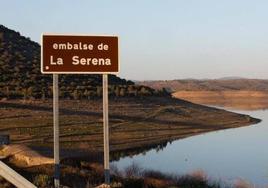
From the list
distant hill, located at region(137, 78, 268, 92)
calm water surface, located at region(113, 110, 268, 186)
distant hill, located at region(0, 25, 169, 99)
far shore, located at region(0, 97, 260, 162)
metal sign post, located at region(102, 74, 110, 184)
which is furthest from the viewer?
distant hill, located at region(137, 78, 268, 92)

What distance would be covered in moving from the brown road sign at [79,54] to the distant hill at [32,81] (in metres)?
28.4

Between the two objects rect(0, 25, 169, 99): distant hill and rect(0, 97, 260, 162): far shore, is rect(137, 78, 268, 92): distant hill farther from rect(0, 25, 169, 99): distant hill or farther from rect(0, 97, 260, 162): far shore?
rect(0, 97, 260, 162): far shore

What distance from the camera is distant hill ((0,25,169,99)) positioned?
42.7 meters

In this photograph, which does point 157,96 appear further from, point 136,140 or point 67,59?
point 67,59

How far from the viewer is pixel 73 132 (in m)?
32.9

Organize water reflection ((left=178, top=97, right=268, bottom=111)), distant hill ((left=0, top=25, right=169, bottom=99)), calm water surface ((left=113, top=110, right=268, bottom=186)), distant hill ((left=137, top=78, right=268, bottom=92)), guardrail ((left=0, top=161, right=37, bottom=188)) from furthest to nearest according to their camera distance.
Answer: distant hill ((left=137, top=78, right=268, bottom=92)) → water reflection ((left=178, top=97, right=268, bottom=111)) → distant hill ((left=0, top=25, right=169, bottom=99)) → calm water surface ((left=113, top=110, right=268, bottom=186)) → guardrail ((left=0, top=161, right=37, bottom=188))

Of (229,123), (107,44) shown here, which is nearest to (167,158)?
(107,44)

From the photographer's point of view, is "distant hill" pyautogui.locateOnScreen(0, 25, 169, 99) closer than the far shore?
No

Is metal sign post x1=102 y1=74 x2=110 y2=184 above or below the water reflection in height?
above

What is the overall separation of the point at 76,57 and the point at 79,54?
80mm

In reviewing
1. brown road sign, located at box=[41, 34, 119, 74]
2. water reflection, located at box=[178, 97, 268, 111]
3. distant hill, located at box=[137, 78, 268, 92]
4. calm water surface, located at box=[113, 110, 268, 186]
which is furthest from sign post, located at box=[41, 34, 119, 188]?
distant hill, located at box=[137, 78, 268, 92]

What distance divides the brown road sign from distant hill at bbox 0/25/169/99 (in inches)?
1117

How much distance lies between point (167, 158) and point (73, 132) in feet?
22.2

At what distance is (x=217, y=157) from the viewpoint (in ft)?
93.4
